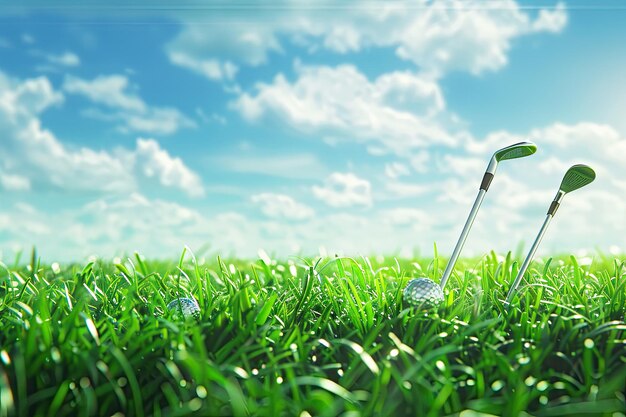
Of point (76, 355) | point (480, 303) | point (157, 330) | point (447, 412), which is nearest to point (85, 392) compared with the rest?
point (76, 355)

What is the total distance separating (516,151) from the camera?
11.5ft

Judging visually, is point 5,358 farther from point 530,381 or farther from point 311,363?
point 530,381

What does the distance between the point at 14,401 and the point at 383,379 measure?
1.45m

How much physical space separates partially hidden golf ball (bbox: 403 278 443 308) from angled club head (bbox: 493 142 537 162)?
38.1 inches

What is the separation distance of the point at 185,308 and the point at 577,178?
98.2 inches

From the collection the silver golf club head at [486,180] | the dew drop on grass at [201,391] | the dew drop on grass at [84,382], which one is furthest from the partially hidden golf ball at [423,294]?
the dew drop on grass at [84,382]

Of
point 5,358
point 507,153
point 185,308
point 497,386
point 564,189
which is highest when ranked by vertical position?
point 507,153

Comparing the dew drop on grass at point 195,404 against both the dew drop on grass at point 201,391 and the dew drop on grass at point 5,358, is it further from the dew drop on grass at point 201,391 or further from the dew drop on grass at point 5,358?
the dew drop on grass at point 5,358

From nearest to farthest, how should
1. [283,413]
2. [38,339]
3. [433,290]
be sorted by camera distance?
[283,413]
[38,339]
[433,290]

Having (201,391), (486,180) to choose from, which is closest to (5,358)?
(201,391)

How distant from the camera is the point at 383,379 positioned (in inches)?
85.4

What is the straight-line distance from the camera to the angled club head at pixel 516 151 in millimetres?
3451

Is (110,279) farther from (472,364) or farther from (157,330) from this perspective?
(472,364)

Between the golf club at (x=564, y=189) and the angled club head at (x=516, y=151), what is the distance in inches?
11.3
